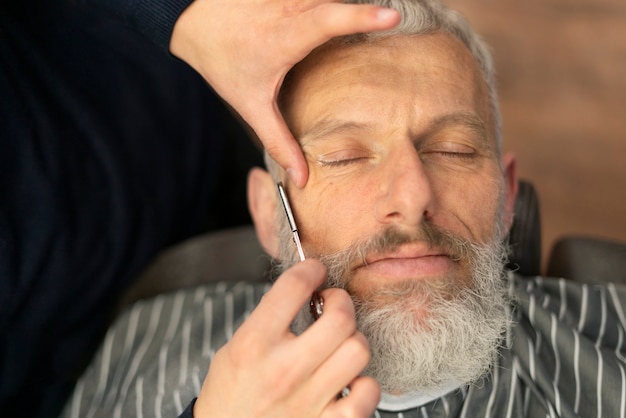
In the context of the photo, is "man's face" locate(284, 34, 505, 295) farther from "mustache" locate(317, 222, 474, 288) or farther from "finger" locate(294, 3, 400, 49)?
"finger" locate(294, 3, 400, 49)

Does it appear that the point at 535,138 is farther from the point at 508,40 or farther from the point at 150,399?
the point at 150,399

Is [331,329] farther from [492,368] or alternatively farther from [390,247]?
[492,368]

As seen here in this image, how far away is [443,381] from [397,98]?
581mm

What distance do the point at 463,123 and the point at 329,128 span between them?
0.28 m

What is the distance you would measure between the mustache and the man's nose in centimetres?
2

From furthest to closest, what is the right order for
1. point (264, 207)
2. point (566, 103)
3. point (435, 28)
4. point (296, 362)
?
point (566, 103) < point (264, 207) < point (435, 28) < point (296, 362)

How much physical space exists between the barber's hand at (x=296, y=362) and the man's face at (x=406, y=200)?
0.73 feet

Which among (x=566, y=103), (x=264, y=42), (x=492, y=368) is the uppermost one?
(x=264, y=42)

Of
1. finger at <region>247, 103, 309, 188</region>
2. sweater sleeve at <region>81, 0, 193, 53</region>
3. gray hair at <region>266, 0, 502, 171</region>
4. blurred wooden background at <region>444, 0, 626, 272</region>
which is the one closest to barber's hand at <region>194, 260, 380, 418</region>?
finger at <region>247, 103, 309, 188</region>

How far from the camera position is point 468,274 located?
4.51 ft

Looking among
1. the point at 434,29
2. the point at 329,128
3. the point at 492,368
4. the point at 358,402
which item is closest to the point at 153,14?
the point at 329,128

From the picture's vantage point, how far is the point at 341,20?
1.17 m

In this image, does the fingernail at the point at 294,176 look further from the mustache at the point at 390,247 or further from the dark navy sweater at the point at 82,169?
the dark navy sweater at the point at 82,169

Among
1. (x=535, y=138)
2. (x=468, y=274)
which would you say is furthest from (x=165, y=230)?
(x=535, y=138)
